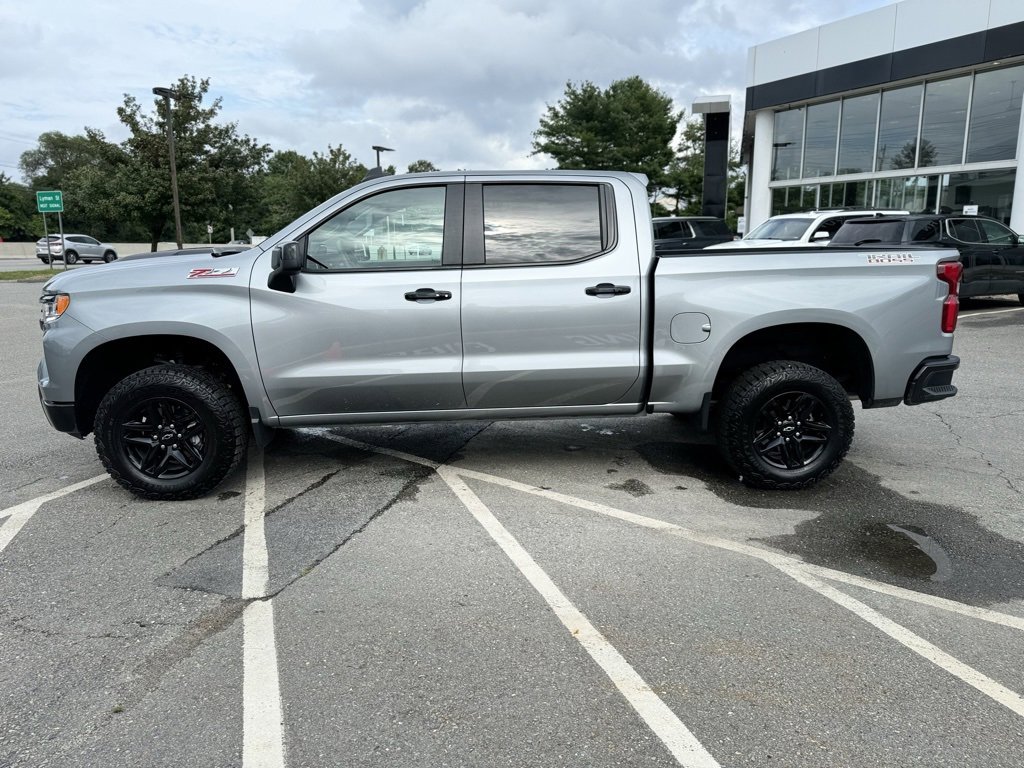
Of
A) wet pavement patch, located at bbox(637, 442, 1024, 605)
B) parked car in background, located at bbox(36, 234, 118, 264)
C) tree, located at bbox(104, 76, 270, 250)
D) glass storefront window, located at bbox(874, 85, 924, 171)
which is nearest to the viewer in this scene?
wet pavement patch, located at bbox(637, 442, 1024, 605)

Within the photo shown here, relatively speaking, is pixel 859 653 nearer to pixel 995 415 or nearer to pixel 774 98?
pixel 995 415

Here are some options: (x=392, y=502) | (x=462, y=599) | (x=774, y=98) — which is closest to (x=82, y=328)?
(x=392, y=502)

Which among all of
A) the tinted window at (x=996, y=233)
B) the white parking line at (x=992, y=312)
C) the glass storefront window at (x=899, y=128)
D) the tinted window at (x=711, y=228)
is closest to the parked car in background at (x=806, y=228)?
the tinted window at (x=996, y=233)

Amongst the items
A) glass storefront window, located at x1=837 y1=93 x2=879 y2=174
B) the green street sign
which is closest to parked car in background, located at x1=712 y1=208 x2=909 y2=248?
glass storefront window, located at x1=837 y1=93 x2=879 y2=174

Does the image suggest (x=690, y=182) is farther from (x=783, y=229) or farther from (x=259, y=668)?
(x=259, y=668)

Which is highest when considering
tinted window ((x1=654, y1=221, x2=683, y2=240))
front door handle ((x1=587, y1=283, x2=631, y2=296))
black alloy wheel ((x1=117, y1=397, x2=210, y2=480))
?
tinted window ((x1=654, y1=221, x2=683, y2=240))

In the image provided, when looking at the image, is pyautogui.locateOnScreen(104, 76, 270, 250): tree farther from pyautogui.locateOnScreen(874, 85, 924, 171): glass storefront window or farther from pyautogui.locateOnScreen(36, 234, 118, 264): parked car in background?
pyautogui.locateOnScreen(874, 85, 924, 171): glass storefront window

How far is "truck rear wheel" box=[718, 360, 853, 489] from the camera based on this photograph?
4.67m

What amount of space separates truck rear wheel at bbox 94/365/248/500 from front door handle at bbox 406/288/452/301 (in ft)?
4.12

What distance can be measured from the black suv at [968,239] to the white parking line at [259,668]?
1044 cm

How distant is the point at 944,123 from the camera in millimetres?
19594

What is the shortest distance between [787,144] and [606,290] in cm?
2277

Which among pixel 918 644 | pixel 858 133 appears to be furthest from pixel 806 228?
pixel 918 644

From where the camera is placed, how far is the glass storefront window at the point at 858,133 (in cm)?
2158
